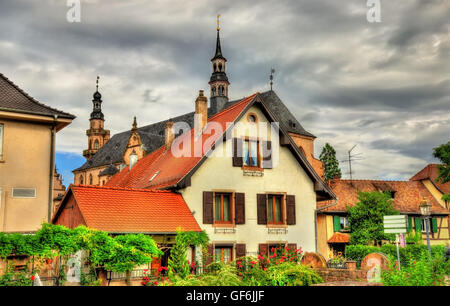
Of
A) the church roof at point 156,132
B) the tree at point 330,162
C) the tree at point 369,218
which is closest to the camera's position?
the tree at point 369,218

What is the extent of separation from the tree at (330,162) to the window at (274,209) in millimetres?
46265

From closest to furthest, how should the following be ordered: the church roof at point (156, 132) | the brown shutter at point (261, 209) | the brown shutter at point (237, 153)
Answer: the brown shutter at point (237, 153), the brown shutter at point (261, 209), the church roof at point (156, 132)

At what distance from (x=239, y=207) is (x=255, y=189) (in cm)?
135

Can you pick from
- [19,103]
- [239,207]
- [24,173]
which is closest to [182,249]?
[239,207]

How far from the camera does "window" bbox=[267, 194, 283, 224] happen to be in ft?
73.4

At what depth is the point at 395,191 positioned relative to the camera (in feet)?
141

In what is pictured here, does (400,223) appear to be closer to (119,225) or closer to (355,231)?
(119,225)

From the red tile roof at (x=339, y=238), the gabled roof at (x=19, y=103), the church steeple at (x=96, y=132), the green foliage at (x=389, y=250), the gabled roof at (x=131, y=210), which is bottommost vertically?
the green foliage at (x=389, y=250)

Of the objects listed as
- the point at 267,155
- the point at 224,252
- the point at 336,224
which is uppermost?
the point at 267,155

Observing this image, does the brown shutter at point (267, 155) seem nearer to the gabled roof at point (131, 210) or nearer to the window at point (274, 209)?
the window at point (274, 209)

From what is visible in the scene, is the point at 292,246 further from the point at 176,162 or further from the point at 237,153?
the point at 176,162

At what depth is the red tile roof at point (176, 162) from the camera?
69.5ft

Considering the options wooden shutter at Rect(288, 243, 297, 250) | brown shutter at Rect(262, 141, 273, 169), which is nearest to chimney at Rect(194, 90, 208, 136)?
brown shutter at Rect(262, 141, 273, 169)

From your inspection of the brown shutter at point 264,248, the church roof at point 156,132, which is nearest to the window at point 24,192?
the brown shutter at point 264,248
